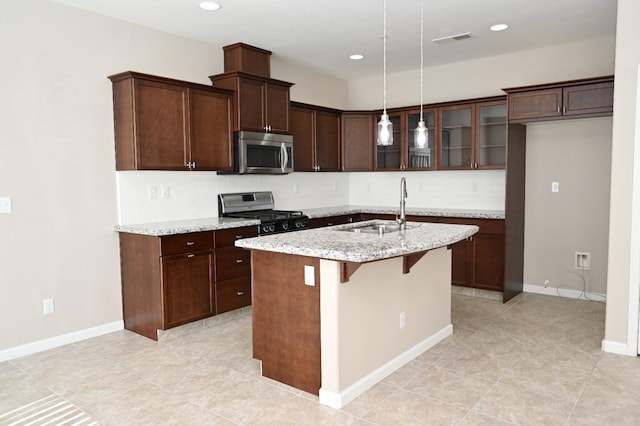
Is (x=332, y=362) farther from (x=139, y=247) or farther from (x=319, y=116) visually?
(x=319, y=116)

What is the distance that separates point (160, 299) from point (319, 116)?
10.1ft

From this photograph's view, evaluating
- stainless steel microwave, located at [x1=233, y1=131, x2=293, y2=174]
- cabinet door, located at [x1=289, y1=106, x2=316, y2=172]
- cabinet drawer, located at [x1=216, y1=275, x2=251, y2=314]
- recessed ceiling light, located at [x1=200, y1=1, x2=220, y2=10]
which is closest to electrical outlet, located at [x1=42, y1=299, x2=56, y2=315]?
cabinet drawer, located at [x1=216, y1=275, x2=251, y2=314]

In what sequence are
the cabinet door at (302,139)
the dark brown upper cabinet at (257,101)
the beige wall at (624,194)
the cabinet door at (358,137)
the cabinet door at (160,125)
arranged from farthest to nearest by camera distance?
the cabinet door at (358,137)
the cabinet door at (302,139)
the dark brown upper cabinet at (257,101)
the cabinet door at (160,125)
the beige wall at (624,194)

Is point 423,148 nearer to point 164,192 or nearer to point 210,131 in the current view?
point 210,131

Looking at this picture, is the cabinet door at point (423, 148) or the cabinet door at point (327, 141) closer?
the cabinet door at point (423, 148)

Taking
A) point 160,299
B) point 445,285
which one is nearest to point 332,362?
point 445,285

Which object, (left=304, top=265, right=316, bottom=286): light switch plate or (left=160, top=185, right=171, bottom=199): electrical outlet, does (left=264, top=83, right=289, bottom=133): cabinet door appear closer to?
(left=160, top=185, right=171, bottom=199): electrical outlet

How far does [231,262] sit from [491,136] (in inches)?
123

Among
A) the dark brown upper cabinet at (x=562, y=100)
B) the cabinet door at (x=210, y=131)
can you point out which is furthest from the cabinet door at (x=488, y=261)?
the cabinet door at (x=210, y=131)

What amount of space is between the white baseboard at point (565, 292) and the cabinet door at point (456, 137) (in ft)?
5.12

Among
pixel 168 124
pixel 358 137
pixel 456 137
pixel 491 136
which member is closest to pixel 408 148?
pixel 456 137

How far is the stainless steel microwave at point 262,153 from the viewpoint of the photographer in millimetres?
4633

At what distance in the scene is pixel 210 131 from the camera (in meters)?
4.43

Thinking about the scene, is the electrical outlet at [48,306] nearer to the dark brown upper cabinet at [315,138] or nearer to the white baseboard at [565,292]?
the dark brown upper cabinet at [315,138]
